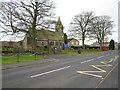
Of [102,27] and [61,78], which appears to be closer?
[61,78]

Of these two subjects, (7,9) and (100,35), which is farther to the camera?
(100,35)

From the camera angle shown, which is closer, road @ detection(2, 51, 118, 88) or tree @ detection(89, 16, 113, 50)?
road @ detection(2, 51, 118, 88)

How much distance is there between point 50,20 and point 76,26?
16.9 metres

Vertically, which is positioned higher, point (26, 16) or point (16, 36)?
point (26, 16)

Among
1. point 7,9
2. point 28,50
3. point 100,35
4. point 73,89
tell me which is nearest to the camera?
point 73,89

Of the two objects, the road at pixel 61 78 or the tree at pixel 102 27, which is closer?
the road at pixel 61 78

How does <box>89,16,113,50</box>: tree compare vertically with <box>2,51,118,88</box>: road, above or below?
above

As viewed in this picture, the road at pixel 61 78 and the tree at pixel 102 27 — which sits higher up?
the tree at pixel 102 27

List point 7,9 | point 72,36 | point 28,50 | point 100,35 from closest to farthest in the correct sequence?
point 7,9, point 28,50, point 72,36, point 100,35

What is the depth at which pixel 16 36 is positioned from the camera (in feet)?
69.1

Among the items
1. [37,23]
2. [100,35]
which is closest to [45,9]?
[37,23]

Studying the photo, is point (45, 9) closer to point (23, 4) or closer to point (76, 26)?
point (23, 4)

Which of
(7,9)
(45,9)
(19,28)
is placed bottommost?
(19,28)

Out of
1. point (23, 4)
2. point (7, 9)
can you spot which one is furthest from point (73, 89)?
point (23, 4)
